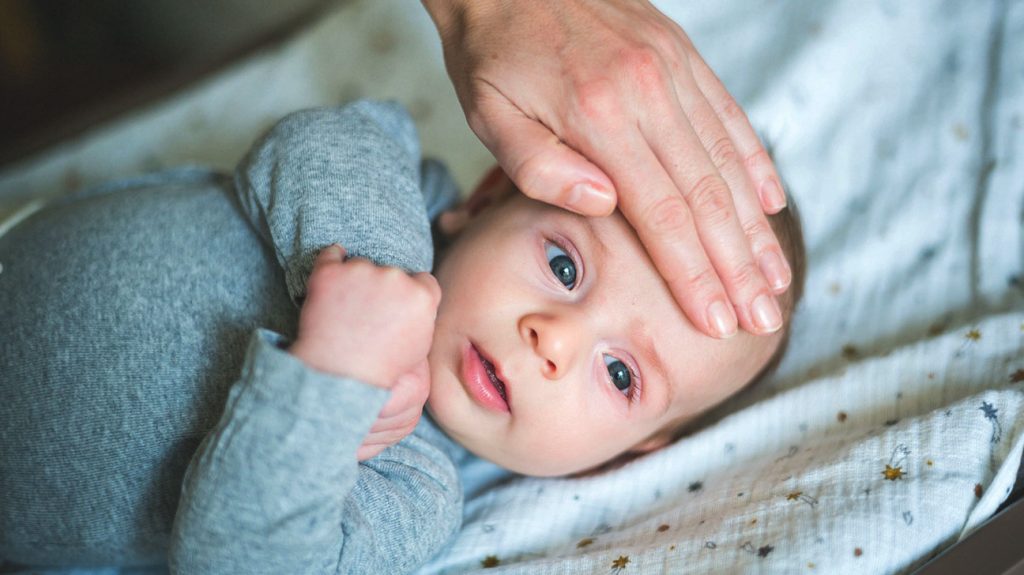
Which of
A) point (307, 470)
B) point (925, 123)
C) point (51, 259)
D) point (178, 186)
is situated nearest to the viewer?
point (307, 470)

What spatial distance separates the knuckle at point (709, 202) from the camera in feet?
2.98

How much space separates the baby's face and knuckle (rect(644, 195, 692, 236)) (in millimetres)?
106

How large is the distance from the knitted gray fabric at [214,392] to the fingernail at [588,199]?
0.19m

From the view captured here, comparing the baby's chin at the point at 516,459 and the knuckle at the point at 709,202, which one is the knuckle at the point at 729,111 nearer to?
the knuckle at the point at 709,202

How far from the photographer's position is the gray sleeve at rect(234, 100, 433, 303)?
912 millimetres

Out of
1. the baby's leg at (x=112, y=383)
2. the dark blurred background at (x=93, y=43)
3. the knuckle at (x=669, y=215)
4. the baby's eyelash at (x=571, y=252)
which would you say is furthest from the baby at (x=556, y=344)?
the dark blurred background at (x=93, y=43)

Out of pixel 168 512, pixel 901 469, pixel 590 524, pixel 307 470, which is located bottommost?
pixel 590 524

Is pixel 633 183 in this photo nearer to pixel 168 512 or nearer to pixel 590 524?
pixel 590 524

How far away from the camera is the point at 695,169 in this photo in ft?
3.00

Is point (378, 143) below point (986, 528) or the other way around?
the other way around

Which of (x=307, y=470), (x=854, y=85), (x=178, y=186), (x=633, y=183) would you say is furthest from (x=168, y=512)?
(x=854, y=85)

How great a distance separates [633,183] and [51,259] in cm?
69

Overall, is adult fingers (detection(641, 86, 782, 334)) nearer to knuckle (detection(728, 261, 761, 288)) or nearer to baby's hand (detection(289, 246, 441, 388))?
knuckle (detection(728, 261, 761, 288))

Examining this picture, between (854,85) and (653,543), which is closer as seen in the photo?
(653,543)
